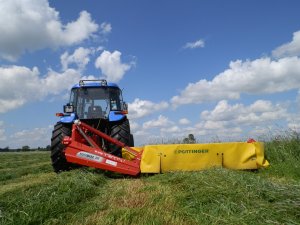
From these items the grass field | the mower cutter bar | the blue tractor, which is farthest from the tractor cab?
the grass field

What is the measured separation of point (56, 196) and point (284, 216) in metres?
2.73

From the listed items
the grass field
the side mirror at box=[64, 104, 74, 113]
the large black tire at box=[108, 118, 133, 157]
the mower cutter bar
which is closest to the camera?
the grass field

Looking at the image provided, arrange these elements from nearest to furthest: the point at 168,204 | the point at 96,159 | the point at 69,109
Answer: the point at 168,204 → the point at 96,159 → the point at 69,109

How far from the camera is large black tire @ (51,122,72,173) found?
8.51 metres

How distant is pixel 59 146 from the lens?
8.49 meters

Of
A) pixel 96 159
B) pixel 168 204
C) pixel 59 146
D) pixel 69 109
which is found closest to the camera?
pixel 168 204

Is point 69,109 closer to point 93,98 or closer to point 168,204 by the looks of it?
point 93,98

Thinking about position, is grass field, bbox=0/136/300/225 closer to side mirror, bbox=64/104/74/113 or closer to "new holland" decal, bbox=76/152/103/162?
"new holland" decal, bbox=76/152/103/162

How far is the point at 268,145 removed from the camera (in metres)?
9.11

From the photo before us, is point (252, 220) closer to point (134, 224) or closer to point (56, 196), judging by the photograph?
point (134, 224)

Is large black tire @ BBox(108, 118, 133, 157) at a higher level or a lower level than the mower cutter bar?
higher

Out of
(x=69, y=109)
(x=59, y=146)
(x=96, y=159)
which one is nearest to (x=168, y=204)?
(x=96, y=159)

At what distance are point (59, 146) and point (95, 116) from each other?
1262 millimetres

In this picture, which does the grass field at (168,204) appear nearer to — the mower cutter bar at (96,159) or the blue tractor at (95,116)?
the mower cutter bar at (96,159)
